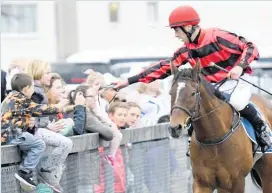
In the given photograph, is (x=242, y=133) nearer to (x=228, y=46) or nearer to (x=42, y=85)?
(x=228, y=46)

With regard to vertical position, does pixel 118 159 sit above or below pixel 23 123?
below

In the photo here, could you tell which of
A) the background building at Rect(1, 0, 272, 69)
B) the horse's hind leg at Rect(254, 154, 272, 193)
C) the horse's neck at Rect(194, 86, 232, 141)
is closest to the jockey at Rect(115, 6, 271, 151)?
the horse's neck at Rect(194, 86, 232, 141)

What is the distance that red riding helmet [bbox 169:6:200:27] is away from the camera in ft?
32.6

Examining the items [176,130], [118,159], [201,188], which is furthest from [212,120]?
[118,159]

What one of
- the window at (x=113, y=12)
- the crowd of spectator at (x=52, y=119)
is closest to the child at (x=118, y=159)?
the crowd of spectator at (x=52, y=119)

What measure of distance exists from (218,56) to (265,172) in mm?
1545

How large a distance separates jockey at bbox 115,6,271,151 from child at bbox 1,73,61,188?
146 cm

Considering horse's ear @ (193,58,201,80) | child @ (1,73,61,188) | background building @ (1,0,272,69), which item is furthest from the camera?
background building @ (1,0,272,69)

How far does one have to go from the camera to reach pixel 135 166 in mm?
11406

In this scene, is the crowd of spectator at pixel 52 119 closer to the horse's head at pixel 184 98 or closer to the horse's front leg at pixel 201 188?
the horse's front leg at pixel 201 188

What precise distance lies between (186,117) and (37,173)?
1.50m

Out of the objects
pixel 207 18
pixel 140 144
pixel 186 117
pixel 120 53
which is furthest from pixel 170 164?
pixel 207 18

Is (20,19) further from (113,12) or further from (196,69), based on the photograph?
(196,69)

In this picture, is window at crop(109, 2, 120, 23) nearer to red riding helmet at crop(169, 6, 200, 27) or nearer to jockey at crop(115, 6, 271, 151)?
jockey at crop(115, 6, 271, 151)
